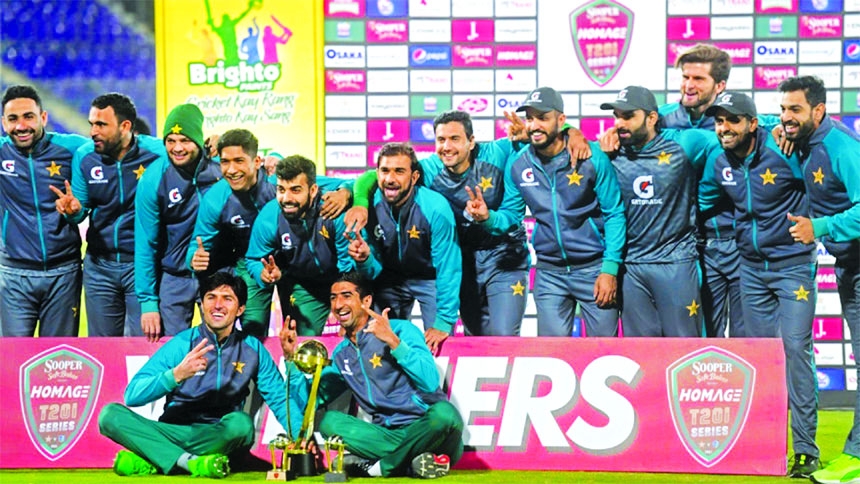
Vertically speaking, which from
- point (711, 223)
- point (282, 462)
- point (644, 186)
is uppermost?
point (644, 186)

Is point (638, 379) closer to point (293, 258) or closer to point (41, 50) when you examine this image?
point (293, 258)

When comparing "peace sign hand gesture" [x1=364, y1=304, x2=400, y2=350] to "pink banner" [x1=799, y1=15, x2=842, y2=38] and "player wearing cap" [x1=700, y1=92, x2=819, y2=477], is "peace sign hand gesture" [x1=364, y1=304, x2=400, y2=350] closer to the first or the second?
"player wearing cap" [x1=700, y1=92, x2=819, y2=477]

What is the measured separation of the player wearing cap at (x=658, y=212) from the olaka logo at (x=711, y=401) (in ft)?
1.95

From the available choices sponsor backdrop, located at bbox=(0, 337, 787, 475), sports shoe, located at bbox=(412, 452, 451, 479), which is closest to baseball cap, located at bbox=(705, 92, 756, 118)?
sponsor backdrop, located at bbox=(0, 337, 787, 475)

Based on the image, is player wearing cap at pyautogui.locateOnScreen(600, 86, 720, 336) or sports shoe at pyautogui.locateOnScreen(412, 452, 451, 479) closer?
sports shoe at pyautogui.locateOnScreen(412, 452, 451, 479)

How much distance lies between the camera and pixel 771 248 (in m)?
6.56

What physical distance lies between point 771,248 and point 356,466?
2568 millimetres

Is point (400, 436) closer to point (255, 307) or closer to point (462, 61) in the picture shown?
point (255, 307)

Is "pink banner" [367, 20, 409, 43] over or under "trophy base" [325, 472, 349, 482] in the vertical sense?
over

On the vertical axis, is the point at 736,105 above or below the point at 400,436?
above

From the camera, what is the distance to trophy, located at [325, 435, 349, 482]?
19.1 ft

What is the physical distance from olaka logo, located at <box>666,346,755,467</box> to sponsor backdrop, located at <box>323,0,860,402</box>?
371 cm

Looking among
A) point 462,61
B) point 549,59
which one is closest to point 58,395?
point 462,61

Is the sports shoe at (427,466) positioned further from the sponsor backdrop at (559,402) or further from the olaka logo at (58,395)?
the olaka logo at (58,395)
